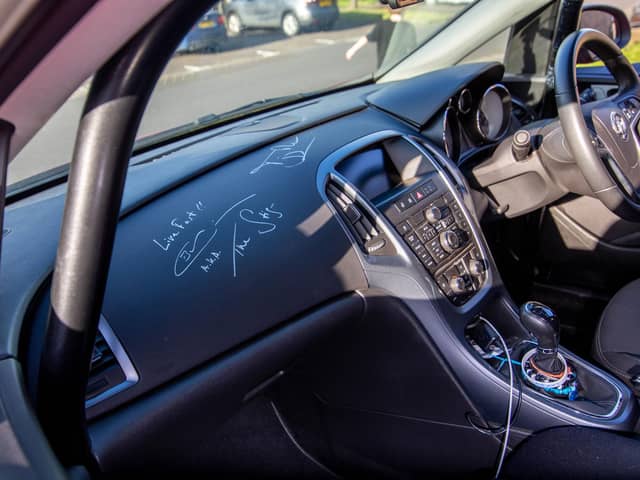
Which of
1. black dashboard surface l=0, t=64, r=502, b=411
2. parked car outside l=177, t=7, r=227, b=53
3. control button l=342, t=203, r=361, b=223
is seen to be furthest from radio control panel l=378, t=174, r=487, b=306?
parked car outside l=177, t=7, r=227, b=53

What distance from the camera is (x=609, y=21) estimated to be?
2.64 metres

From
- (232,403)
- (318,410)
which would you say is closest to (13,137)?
(232,403)

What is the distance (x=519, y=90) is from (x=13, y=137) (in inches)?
104

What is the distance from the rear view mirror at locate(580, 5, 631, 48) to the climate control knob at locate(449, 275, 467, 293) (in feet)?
5.28

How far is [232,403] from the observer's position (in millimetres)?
1417

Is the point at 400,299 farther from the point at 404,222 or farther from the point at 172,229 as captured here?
the point at 172,229

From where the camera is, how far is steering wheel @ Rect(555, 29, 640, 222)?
5.53 feet

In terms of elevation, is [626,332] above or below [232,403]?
below

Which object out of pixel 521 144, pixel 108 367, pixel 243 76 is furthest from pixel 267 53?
pixel 108 367

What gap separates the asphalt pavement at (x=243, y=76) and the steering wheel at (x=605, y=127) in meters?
1.06

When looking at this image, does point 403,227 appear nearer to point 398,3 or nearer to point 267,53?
point 398,3

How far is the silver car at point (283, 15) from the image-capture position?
262 cm

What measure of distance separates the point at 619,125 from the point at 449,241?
859 mm
